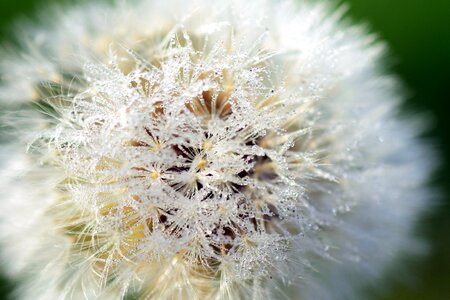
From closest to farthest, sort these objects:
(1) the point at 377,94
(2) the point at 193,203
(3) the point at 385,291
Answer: (2) the point at 193,203 → (1) the point at 377,94 → (3) the point at 385,291

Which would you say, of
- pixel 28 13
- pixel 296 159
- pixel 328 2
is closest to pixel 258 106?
pixel 296 159

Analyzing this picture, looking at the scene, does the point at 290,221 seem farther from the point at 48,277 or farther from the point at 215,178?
the point at 48,277

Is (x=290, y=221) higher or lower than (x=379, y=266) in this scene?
higher

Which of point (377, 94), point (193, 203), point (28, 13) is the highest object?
point (28, 13)

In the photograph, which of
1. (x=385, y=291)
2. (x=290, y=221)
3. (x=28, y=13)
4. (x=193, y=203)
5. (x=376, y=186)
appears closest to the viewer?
(x=193, y=203)

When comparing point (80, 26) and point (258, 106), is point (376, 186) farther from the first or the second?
point (80, 26)

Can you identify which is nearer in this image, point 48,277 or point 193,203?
point 193,203
